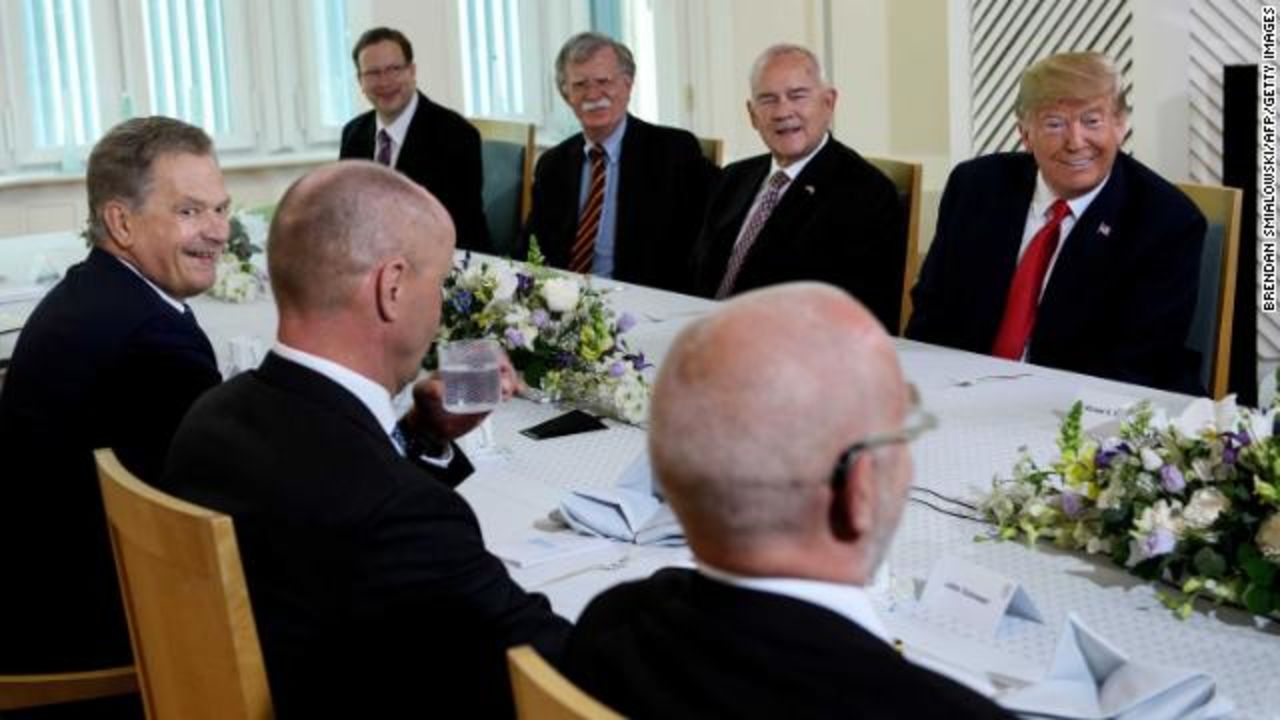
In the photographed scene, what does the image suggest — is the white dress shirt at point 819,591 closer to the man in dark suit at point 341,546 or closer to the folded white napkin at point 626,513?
the man in dark suit at point 341,546

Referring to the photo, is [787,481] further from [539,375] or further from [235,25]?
[235,25]

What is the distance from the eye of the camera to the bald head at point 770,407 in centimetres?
120

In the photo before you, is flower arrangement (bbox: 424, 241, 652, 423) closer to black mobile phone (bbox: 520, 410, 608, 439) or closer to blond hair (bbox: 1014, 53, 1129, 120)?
black mobile phone (bbox: 520, 410, 608, 439)

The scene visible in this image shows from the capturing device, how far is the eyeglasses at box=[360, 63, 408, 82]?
6.06m

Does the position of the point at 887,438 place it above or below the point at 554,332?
above

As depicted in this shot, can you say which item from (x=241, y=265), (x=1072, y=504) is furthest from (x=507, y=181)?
(x=1072, y=504)

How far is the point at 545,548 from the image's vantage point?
2.31 m

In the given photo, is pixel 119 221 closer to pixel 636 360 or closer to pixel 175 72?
pixel 636 360

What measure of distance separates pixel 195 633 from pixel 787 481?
82cm

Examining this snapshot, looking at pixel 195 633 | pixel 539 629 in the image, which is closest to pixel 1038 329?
pixel 539 629

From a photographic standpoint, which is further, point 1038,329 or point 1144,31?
point 1144,31

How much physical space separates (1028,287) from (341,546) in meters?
2.23

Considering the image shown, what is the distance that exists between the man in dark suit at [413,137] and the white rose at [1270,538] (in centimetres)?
403

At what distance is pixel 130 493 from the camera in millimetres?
1793
